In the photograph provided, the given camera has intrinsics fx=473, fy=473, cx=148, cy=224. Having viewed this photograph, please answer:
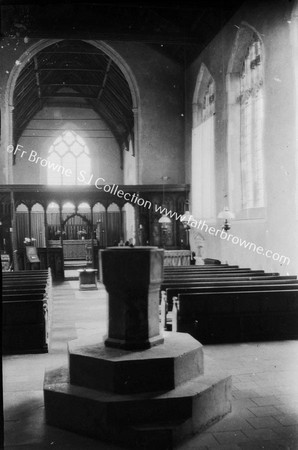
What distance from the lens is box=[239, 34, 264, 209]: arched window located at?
11586 millimetres

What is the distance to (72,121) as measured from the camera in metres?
24.6

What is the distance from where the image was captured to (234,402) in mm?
4277

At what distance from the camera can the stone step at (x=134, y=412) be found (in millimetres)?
3561

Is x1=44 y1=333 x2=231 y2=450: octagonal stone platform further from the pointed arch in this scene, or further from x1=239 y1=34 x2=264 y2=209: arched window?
the pointed arch

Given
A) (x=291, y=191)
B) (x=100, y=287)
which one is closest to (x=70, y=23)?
(x=100, y=287)

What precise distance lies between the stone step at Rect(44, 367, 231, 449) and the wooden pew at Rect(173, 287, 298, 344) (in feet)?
8.26

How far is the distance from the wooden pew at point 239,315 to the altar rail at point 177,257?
8450 mm

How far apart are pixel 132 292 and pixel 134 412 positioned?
1.00 metres

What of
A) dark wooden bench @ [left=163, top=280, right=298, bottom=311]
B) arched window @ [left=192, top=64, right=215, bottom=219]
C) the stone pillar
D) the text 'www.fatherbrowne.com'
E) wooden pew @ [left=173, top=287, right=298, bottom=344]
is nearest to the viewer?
the stone pillar

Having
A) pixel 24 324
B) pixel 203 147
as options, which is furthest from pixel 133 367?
pixel 203 147

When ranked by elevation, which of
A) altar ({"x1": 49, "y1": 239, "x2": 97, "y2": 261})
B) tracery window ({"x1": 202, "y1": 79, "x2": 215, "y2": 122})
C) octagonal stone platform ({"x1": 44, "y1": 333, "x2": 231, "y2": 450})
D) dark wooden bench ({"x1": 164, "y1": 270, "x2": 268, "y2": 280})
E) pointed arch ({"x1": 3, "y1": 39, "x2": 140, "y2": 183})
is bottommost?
octagonal stone platform ({"x1": 44, "y1": 333, "x2": 231, "y2": 450})

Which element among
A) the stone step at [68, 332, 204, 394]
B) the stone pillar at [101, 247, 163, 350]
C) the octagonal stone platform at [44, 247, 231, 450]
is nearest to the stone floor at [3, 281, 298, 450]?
the octagonal stone platform at [44, 247, 231, 450]

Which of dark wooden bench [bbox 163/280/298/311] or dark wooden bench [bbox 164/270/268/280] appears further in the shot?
dark wooden bench [bbox 164/270/268/280]

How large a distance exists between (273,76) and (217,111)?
3.72m
